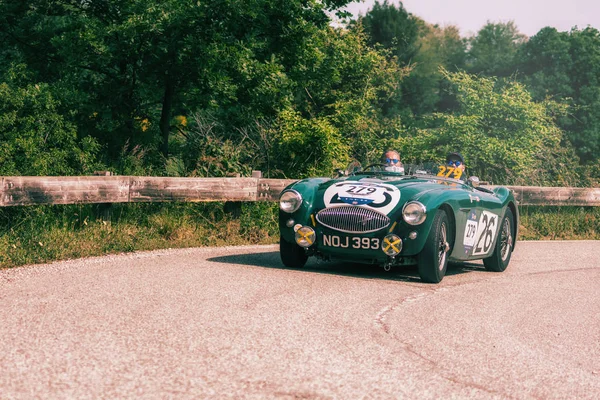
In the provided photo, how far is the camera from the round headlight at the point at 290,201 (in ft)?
30.3

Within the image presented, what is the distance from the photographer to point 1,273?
26.9ft

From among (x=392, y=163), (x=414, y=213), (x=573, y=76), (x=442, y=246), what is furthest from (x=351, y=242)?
(x=573, y=76)

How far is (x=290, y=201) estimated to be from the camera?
9.32 meters

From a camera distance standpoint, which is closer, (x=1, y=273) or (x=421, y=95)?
(x=1, y=273)

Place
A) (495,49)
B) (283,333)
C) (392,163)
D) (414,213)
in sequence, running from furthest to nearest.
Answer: (495,49)
(392,163)
(414,213)
(283,333)

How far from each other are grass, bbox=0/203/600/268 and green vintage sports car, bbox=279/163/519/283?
2.37 metres

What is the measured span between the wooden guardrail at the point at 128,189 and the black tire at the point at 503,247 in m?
3.75

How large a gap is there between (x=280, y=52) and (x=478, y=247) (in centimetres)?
1169

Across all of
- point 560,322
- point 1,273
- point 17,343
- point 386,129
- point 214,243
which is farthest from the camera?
point 386,129

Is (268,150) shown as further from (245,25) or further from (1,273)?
(1,273)

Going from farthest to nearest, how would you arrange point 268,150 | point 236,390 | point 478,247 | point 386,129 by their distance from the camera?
point 386,129 < point 268,150 < point 478,247 < point 236,390

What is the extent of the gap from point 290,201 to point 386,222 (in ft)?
3.90

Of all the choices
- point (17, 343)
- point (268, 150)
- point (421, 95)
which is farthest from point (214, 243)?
point (421, 95)

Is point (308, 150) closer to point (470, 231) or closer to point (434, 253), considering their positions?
point (470, 231)
